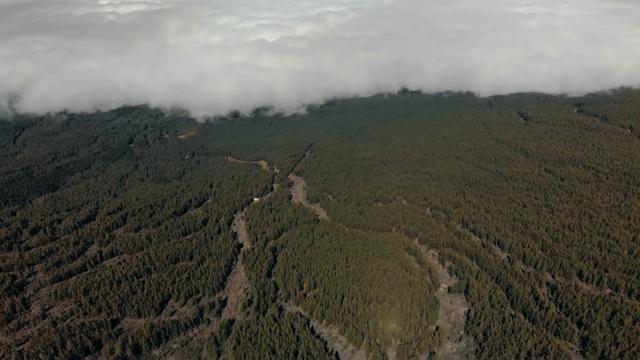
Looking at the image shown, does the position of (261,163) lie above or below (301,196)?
above

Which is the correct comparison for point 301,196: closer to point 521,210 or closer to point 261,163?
point 261,163

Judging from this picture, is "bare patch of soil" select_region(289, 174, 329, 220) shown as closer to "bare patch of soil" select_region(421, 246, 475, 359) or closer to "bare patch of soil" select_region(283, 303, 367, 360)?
"bare patch of soil" select_region(421, 246, 475, 359)

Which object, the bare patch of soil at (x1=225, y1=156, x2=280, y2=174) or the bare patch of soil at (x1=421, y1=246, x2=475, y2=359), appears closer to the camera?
the bare patch of soil at (x1=421, y1=246, x2=475, y2=359)

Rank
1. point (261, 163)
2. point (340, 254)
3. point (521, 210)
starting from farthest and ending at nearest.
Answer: point (261, 163) → point (521, 210) → point (340, 254)

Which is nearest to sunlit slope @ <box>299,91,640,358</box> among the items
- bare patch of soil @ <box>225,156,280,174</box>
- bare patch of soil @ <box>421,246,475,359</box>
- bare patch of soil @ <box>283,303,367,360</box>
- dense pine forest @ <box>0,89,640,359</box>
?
dense pine forest @ <box>0,89,640,359</box>

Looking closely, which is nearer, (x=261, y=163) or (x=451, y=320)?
(x=451, y=320)

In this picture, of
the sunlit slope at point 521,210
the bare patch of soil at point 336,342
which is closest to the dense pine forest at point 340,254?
the bare patch of soil at point 336,342

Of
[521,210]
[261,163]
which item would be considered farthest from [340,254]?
[261,163]

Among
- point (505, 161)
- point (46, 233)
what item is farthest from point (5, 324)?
point (505, 161)
